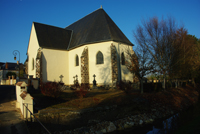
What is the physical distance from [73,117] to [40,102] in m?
3.04

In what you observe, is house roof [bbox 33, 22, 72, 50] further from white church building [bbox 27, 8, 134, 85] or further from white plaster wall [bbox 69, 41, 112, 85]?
white plaster wall [bbox 69, 41, 112, 85]

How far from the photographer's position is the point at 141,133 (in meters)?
8.24

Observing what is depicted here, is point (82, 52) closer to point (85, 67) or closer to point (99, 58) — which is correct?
point (85, 67)

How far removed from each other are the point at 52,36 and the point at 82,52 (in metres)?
7.27

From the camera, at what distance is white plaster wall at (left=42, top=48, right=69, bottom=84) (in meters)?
23.7

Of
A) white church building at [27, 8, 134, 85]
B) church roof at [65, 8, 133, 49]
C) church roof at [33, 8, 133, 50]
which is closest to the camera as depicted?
white church building at [27, 8, 134, 85]

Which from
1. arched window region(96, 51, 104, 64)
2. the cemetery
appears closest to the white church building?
arched window region(96, 51, 104, 64)

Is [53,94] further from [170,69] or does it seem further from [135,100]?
[170,69]

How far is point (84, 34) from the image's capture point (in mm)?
24578

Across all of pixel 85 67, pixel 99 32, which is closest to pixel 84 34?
pixel 99 32

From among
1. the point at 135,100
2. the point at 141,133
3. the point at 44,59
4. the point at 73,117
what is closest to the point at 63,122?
the point at 73,117

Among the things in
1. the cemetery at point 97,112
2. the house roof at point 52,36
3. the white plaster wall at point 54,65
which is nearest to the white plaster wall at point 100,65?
the white plaster wall at point 54,65

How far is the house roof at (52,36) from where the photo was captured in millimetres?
24561

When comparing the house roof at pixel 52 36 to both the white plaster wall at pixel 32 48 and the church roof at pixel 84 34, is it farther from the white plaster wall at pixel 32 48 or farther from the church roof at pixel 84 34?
the white plaster wall at pixel 32 48
